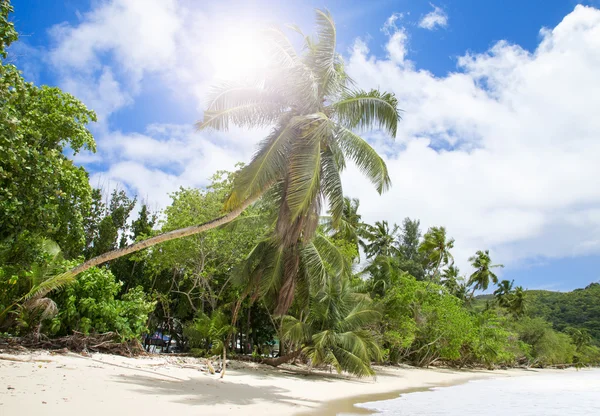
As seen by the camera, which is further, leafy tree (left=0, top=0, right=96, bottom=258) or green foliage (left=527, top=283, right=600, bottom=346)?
green foliage (left=527, top=283, right=600, bottom=346)

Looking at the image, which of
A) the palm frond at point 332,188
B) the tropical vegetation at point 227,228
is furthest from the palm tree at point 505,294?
the palm frond at point 332,188

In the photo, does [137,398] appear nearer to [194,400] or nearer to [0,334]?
[194,400]

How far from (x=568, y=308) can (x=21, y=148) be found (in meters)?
90.7

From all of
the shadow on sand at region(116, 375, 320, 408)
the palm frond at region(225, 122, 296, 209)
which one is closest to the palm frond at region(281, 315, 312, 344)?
the shadow on sand at region(116, 375, 320, 408)

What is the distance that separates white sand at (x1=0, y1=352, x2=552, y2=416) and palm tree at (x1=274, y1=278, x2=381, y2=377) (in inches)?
32.8

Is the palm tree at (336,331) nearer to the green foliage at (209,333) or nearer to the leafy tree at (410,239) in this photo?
the green foliage at (209,333)

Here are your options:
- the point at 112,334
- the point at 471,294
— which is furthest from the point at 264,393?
the point at 471,294

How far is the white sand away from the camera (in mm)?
6672

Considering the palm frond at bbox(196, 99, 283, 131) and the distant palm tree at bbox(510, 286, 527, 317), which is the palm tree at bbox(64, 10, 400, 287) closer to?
the palm frond at bbox(196, 99, 283, 131)

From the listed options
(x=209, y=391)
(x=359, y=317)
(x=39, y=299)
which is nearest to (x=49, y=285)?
(x=39, y=299)

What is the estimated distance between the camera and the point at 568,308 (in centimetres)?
7750

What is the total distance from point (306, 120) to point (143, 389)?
703cm

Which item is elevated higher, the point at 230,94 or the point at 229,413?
the point at 230,94

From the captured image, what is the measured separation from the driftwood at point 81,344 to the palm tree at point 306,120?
641 centimetres
